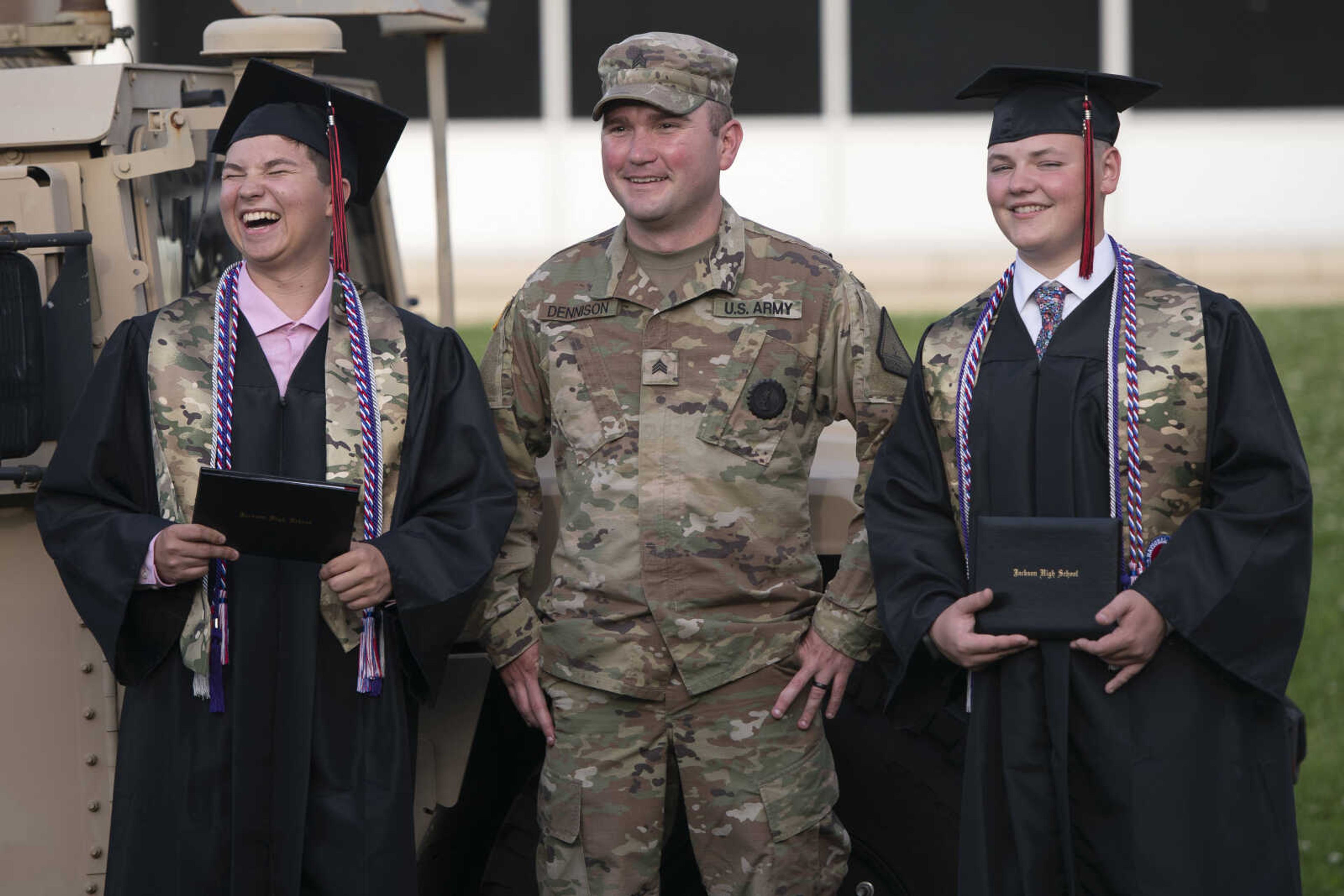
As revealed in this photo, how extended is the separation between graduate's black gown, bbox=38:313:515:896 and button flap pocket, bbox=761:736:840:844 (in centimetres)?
65

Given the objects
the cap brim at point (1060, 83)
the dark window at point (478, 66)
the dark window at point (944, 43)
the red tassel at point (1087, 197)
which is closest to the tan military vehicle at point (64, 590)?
the red tassel at point (1087, 197)

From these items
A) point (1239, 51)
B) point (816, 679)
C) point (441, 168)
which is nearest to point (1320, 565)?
point (441, 168)

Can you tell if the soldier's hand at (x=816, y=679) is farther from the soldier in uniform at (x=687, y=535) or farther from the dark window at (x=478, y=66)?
the dark window at (x=478, y=66)


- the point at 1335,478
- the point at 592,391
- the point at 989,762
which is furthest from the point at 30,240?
the point at 1335,478

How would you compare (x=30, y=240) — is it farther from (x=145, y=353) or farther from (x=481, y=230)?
(x=481, y=230)

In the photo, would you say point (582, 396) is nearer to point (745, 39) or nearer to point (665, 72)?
point (665, 72)

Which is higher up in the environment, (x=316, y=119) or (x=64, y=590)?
(x=316, y=119)

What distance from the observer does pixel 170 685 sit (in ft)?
10.5

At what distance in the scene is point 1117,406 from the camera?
9.96 ft

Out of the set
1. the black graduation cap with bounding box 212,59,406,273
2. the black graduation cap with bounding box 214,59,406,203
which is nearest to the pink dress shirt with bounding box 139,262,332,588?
the black graduation cap with bounding box 212,59,406,273

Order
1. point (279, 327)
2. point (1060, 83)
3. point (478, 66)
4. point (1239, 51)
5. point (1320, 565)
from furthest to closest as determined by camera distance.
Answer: point (1239, 51) < point (478, 66) < point (1320, 565) < point (279, 327) < point (1060, 83)

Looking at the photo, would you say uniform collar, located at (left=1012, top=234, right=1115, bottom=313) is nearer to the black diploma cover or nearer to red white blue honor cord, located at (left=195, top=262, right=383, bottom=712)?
the black diploma cover

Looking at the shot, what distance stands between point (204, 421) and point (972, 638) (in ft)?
4.52

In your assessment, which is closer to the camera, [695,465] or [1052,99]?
[1052,99]
